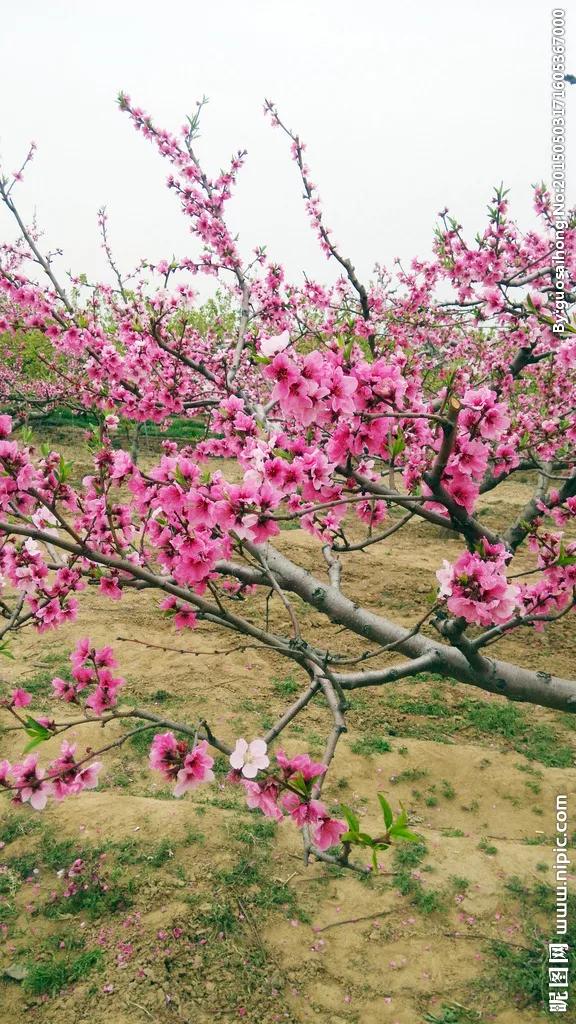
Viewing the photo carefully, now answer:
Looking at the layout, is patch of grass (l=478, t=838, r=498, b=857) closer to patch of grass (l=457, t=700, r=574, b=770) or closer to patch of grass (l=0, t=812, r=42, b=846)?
patch of grass (l=457, t=700, r=574, b=770)

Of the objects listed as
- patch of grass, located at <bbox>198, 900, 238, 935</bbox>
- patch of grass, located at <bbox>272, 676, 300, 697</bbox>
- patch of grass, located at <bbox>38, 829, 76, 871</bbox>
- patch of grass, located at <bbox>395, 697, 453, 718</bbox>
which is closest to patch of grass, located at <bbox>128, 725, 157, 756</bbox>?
patch of grass, located at <bbox>38, 829, 76, 871</bbox>

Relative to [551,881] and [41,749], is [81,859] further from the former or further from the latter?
[551,881]

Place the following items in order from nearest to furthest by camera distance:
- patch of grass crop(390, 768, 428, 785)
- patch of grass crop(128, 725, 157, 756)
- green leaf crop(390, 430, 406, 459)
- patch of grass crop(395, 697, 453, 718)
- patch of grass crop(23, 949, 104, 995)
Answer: green leaf crop(390, 430, 406, 459)
patch of grass crop(23, 949, 104, 995)
patch of grass crop(390, 768, 428, 785)
patch of grass crop(128, 725, 157, 756)
patch of grass crop(395, 697, 453, 718)

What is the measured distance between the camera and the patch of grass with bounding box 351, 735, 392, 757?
15.9 feet

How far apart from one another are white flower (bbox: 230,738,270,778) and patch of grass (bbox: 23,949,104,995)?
2.20 meters

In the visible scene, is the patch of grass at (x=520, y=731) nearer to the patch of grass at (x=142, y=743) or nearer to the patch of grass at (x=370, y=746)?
the patch of grass at (x=370, y=746)

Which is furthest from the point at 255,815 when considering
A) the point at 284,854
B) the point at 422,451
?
the point at 422,451

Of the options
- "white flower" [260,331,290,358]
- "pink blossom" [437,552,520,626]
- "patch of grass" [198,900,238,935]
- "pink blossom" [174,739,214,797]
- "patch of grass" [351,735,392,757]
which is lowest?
"patch of grass" [198,900,238,935]

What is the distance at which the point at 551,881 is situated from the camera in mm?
3557

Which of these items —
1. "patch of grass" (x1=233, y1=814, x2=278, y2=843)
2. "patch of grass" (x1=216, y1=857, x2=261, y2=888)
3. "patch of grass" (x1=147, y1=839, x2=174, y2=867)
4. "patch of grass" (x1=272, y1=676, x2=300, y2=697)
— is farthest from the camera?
"patch of grass" (x1=272, y1=676, x2=300, y2=697)

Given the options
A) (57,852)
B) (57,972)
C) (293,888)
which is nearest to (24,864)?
(57,852)

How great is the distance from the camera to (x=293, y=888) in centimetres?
351

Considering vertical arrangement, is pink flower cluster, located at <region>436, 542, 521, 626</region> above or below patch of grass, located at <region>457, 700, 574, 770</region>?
above

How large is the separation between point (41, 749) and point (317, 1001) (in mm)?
2886
